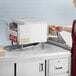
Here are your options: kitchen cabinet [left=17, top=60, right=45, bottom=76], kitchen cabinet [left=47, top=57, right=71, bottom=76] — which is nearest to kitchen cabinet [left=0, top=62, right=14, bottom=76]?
kitchen cabinet [left=17, top=60, right=45, bottom=76]

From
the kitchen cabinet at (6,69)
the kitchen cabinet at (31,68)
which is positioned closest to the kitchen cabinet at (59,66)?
the kitchen cabinet at (31,68)

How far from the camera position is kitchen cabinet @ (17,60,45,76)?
2.21m

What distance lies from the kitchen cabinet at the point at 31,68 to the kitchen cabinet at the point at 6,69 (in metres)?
0.07

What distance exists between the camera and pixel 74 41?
186 cm

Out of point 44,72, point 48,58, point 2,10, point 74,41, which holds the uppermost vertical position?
point 2,10

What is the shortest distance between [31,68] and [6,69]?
258 mm

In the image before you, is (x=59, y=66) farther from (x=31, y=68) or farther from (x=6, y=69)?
(x=6, y=69)

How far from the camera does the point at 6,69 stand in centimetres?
216

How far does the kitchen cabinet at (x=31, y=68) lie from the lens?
221 centimetres

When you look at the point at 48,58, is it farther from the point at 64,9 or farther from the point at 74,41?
the point at 64,9

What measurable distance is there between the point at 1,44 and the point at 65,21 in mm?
905

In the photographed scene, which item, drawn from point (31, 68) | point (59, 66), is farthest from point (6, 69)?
point (59, 66)

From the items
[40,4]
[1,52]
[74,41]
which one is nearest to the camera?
[74,41]

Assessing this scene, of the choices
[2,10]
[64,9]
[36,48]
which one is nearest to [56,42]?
[36,48]
